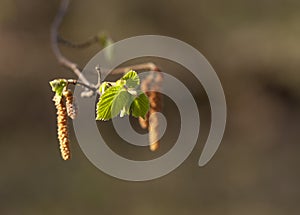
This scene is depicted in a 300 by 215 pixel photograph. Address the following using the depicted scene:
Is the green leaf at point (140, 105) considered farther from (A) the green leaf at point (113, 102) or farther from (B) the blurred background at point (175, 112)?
(B) the blurred background at point (175, 112)

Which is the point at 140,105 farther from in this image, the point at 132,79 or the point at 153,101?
the point at 153,101

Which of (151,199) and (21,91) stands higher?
(21,91)

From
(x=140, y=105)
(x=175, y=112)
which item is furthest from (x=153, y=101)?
(x=175, y=112)

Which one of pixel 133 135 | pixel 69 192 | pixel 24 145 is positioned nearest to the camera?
pixel 133 135

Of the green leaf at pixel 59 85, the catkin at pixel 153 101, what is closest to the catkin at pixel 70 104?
the green leaf at pixel 59 85

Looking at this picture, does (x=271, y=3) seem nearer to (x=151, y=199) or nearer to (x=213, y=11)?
(x=213, y=11)

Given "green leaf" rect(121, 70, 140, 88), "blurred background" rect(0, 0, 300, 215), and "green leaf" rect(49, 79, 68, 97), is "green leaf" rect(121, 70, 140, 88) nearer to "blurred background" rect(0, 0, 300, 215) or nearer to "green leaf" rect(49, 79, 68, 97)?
"green leaf" rect(49, 79, 68, 97)

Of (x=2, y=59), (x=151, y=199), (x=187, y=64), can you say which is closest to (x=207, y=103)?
(x=187, y=64)
